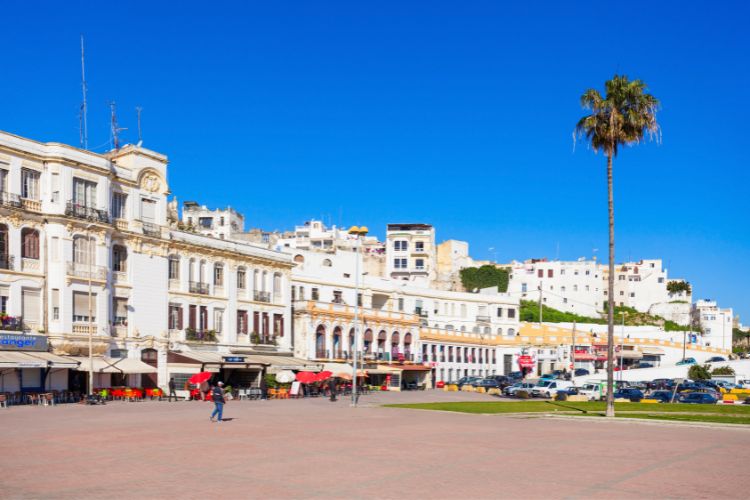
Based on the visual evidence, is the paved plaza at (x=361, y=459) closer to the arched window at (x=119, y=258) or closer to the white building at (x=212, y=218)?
the arched window at (x=119, y=258)

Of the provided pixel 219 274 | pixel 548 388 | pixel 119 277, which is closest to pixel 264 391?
pixel 219 274

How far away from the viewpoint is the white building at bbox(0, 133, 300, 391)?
158 feet

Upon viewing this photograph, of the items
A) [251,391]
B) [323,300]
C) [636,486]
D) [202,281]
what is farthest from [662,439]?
[323,300]

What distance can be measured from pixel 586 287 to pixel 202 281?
386 feet

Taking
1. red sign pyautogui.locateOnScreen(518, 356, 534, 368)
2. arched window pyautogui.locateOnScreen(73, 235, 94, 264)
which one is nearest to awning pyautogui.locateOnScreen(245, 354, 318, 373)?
arched window pyautogui.locateOnScreen(73, 235, 94, 264)

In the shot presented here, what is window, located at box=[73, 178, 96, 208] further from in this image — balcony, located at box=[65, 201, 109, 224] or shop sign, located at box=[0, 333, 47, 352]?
shop sign, located at box=[0, 333, 47, 352]

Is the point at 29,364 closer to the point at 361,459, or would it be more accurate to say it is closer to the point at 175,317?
the point at 175,317

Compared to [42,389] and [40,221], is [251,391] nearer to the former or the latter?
[42,389]

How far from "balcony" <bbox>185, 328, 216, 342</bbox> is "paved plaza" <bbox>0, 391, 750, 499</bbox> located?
2585 cm

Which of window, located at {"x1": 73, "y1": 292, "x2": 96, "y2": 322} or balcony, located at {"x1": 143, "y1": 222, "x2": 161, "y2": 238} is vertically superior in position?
balcony, located at {"x1": 143, "y1": 222, "x2": 161, "y2": 238}

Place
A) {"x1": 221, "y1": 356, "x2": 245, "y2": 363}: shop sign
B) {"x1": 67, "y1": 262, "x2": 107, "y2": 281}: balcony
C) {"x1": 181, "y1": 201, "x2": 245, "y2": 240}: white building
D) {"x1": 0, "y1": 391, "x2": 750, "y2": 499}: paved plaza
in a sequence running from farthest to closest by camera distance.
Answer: {"x1": 181, "y1": 201, "x2": 245, "y2": 240}: white building, {"x1": 221, "y1": 356, "x2": 245, "y2": 363}: shop sign, {"x1": 67, "y1": 262, "x2": 107, "y2": 281}: balcony, {"x1": 0, "y1": 391, "x2": 750, "y2": 499}: paved plaza

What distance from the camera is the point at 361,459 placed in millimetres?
20312

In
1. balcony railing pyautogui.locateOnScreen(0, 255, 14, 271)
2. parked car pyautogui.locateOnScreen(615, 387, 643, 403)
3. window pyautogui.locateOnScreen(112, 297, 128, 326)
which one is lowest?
parked car pyautogui.locateOnScreen(615, 387, 643, 403)

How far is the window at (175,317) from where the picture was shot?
191 ft
